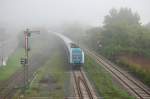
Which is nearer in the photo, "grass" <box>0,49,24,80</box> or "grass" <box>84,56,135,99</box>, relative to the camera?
"grass" <box>84,56,135,99</box>

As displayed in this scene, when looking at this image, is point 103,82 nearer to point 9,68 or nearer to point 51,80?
point 51,80

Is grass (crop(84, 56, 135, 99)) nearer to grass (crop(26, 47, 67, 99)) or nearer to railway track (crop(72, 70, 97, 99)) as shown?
railway track (crop(72, 70, 97, 99))

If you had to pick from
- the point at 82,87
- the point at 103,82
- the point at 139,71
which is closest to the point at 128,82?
the point at 103,82

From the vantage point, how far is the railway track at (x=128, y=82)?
47.9 m

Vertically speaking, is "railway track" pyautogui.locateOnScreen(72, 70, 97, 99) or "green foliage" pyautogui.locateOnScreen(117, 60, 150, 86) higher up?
"green foliage" pyautogui.locateOnScreen(117, 60, 150, 86)

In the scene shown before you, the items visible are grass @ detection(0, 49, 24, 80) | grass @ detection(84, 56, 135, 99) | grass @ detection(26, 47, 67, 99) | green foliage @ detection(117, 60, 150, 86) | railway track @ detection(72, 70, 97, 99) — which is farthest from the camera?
grass @ detection(0, 49, 24, 80)

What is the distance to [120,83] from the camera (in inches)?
2164

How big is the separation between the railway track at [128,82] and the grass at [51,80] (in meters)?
8.43

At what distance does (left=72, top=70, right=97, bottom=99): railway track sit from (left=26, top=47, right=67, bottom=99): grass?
1.86m

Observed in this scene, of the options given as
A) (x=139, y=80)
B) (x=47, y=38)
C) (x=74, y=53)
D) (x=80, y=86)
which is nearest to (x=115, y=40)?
(x=74, y=53)

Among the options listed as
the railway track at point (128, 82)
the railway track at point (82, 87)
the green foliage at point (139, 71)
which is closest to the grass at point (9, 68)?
the railway track at point (82, 87)

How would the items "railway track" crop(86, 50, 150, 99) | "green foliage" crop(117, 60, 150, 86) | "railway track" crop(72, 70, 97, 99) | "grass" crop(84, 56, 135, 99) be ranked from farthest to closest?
"green foliage" crop(117, 60, 150, 86), "railway track" crop(86, 50, 150, 99), "grass" crop(84, 56, 135, 99), "railway track" crop(72, 70, 97, 99)

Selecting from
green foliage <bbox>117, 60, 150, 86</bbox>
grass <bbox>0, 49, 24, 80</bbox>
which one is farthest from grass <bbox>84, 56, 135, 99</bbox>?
grass <bbox>0, 49, 24, 80</bbox>

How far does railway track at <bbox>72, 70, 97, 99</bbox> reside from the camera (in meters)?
45.8
